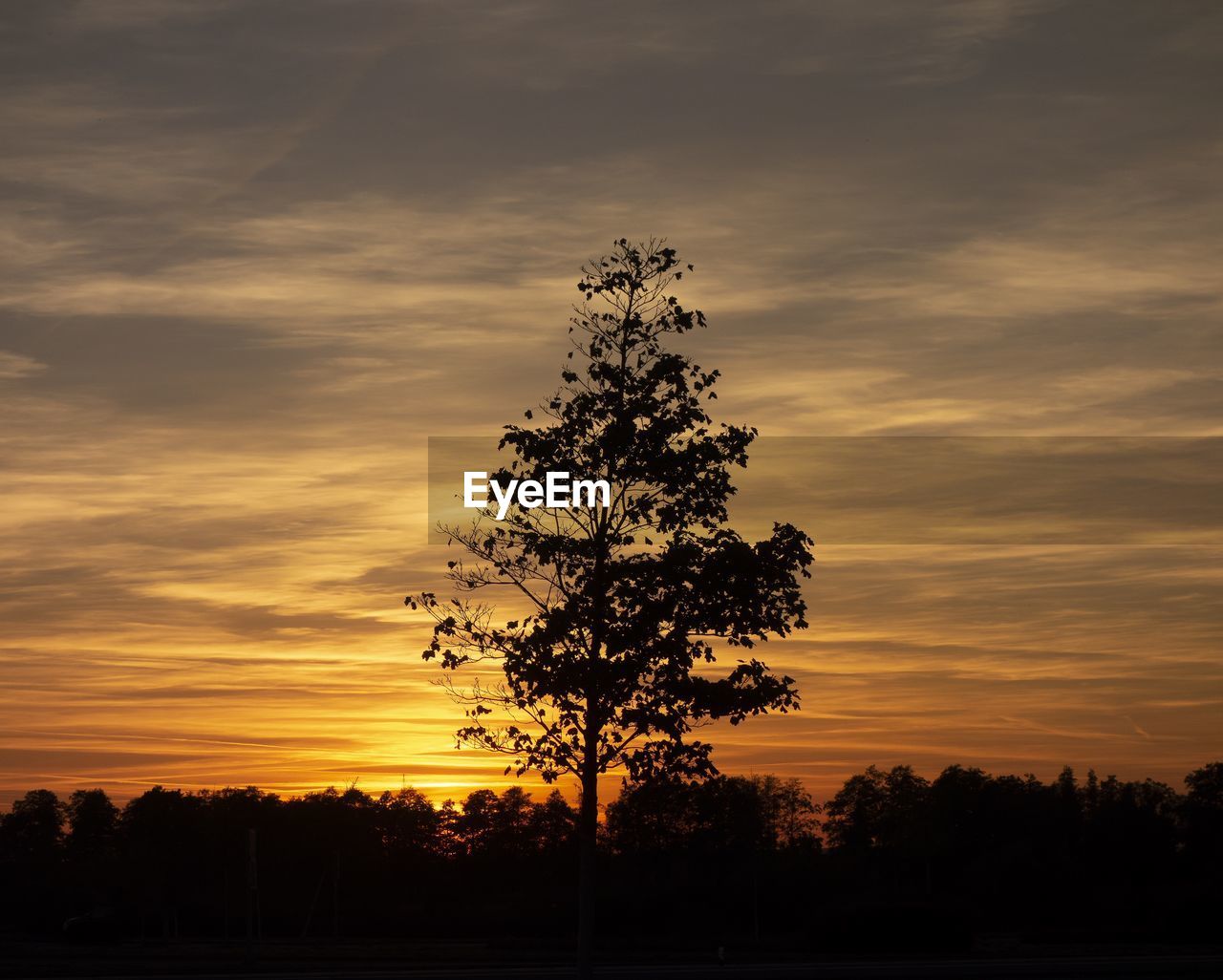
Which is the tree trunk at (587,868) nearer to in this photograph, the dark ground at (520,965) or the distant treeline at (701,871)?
the dark ground at (520,965)

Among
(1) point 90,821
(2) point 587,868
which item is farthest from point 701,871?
(1) point 90,821

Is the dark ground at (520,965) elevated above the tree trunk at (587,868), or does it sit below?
below

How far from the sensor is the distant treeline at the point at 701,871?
253 ft

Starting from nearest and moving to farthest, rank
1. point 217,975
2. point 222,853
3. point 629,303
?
point 629,303
point 217,975
point 222,853

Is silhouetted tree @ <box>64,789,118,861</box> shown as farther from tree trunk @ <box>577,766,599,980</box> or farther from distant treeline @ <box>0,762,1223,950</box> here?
tree trunk @ <box>577,766,599,980</box>

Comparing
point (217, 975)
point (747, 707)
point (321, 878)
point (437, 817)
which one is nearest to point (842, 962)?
point (217, 975)

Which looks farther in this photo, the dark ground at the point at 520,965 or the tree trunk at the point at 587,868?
the dark ground at the point at 520,965

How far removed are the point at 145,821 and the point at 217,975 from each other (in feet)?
250

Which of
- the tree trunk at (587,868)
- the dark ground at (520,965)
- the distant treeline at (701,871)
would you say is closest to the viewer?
the tree trunk at (587,868)

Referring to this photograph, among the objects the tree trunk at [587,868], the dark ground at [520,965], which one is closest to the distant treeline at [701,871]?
the dark ground at [520,965]

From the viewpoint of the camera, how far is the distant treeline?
77125 millimetres

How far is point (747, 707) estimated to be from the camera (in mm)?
24391

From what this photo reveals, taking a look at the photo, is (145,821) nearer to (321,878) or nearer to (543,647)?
(321,878)

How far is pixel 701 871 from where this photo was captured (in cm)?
9644
